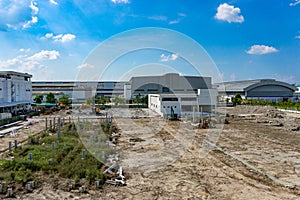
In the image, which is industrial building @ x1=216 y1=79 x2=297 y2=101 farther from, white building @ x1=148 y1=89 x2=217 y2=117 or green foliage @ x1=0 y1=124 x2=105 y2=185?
green foliage @ x1=0 y1=124 x2=105 y2=185

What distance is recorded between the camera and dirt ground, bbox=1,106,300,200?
15.8ft

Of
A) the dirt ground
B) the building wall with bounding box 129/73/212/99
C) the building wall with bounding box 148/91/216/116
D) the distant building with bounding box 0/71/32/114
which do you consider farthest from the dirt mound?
the distant building with bounding box 0/71/32/114

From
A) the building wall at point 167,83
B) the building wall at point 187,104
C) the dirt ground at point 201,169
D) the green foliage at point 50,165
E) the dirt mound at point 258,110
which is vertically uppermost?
the building wall at point 167,83

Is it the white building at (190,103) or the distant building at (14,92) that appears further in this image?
the white building at (190,103)

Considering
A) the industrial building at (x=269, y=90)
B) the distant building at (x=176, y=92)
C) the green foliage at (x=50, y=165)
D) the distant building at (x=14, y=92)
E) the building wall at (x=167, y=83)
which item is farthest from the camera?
the industrial building at (x=269, y=90)

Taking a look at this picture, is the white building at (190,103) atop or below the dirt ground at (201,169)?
atop

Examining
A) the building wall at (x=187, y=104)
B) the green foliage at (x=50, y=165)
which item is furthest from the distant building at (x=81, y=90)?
the green foliage at (x=50, y=165)

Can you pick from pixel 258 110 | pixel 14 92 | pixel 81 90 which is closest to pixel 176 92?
pixel 258 110

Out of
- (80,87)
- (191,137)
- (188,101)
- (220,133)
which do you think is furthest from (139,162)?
(80,87)

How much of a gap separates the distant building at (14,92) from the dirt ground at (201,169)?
11.5 m

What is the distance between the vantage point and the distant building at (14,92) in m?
17.9

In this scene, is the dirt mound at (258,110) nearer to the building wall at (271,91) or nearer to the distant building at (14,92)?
the building wall at (271,91)

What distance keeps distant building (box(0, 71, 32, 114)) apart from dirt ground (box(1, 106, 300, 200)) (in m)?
11.5

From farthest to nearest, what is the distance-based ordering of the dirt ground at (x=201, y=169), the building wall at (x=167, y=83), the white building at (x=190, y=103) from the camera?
the building wall at (x=167, y=83) → the white building at (x=190, y=103) → the dirt ground at (x=201, y=169)
